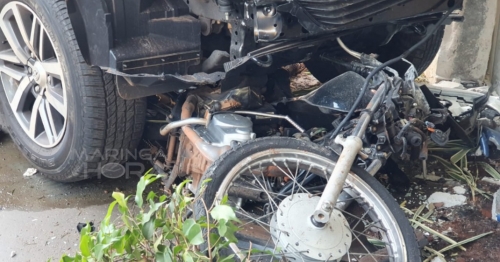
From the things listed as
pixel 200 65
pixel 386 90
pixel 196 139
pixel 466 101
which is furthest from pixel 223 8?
A: pixel 466 101

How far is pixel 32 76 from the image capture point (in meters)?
3.48

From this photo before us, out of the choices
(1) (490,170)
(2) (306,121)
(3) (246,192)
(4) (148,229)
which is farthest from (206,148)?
(1) (490,170)

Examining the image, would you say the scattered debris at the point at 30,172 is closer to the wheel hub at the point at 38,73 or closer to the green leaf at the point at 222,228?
the wheel hub at the point at 38,73

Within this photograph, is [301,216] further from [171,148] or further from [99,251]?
[171,148]

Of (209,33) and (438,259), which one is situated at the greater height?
(209,33)

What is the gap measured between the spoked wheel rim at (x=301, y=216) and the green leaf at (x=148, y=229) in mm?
333

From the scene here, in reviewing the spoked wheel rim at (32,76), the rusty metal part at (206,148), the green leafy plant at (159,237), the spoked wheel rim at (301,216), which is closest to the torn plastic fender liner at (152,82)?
the rusty metal part at (206,148)

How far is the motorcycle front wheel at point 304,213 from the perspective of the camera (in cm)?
243

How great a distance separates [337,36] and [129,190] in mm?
1511

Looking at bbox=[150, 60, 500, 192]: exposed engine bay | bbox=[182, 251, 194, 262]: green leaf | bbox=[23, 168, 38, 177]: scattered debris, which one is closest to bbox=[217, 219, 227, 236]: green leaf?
bbox=[182, 251, 194, 262]: green leaf

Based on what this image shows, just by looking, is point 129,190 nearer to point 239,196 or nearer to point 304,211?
point 239,196

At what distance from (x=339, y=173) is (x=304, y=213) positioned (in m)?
0.24

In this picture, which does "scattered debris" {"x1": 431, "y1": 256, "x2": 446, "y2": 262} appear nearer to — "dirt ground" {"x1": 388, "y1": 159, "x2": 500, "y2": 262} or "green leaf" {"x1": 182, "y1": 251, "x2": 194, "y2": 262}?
"dirt ground" {"x1": 388, "y1": 159, "x2": 500, "y2": 262}

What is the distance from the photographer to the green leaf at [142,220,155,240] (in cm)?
212
